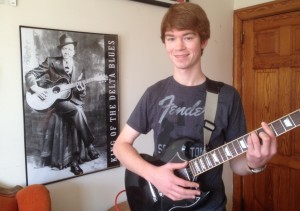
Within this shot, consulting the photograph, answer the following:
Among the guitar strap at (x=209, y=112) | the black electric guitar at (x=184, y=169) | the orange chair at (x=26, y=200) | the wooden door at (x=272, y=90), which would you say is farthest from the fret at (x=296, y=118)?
the wooden door at (x=272, y=90)

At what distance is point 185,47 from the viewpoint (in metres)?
1.03

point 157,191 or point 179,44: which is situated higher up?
point 179,44

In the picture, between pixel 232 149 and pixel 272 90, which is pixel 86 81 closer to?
pixel 232 149

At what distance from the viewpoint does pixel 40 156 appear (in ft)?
4.53

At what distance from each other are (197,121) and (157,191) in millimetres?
316

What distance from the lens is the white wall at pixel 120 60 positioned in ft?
4.23

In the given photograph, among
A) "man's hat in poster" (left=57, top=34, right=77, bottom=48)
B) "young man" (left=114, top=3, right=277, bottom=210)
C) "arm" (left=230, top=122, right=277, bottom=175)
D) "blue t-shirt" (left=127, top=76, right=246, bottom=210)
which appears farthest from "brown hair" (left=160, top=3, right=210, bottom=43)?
"man's hat in poster" (left=57, top=34, right=77, bottom=48)

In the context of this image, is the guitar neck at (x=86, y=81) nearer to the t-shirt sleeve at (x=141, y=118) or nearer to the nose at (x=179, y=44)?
the t-shirt sleeve at (x=141, y=118)

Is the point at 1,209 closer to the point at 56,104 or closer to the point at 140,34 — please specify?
the point at 56,104

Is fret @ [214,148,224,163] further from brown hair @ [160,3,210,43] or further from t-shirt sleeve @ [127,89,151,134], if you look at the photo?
brown hair @ [160,3,210,43]

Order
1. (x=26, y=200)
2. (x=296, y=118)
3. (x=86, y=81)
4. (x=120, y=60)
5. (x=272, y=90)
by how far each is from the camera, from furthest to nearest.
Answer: (x=272, y=90) < (x=120, y=60) < (x=86, y=81) < (x=26, y=200) < (x=296, y=118)

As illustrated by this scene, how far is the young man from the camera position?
39.4 inches

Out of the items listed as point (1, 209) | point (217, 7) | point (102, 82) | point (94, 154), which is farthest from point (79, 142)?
point (217, 7)

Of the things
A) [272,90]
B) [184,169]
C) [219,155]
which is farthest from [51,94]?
[272,90]
